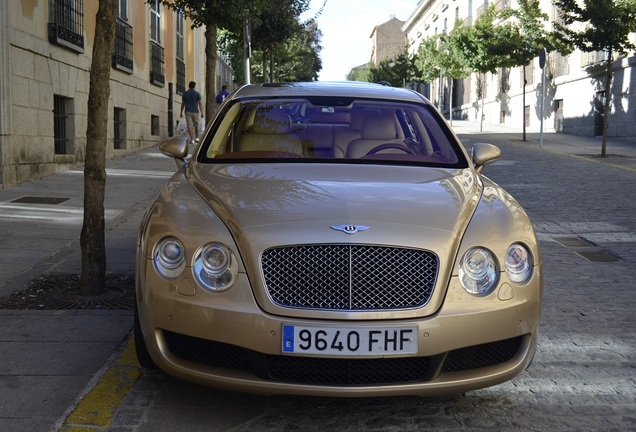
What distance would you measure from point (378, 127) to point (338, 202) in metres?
1.46

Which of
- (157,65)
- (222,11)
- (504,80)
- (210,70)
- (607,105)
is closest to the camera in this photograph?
(222,11)

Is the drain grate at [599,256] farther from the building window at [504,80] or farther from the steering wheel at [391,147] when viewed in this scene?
the building window at [504,80]

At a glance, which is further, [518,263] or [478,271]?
[518,263]

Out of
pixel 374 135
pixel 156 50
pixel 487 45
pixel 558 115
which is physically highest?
pixel 487 45

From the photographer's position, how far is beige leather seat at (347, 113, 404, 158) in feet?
15.0

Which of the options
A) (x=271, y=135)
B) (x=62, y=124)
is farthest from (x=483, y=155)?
(x=62, y=124)

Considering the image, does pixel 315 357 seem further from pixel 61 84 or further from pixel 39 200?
pixel 61 84

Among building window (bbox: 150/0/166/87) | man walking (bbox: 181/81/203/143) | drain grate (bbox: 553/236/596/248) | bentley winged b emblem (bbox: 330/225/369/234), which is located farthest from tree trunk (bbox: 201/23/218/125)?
bentley winged b emblem (bbox: 330/225/369/234)

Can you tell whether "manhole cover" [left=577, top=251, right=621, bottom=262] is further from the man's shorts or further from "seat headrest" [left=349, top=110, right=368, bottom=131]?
the man's shorts

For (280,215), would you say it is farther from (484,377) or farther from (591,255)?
(591,255)

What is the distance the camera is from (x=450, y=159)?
4504mm

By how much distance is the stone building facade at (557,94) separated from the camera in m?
26.3

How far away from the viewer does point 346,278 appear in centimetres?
314

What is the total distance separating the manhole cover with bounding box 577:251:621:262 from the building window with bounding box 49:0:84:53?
9.72m
